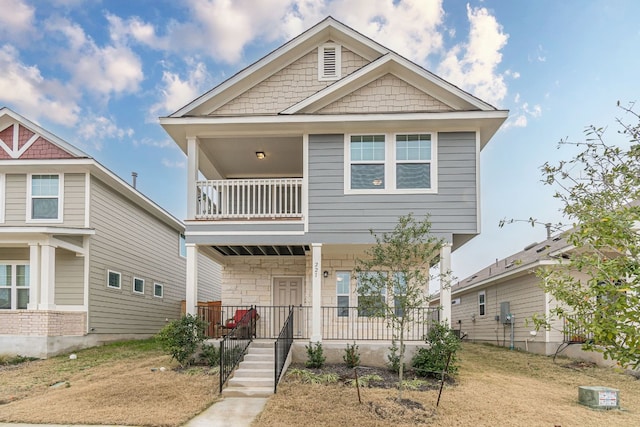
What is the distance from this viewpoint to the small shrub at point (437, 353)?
33.0 ft

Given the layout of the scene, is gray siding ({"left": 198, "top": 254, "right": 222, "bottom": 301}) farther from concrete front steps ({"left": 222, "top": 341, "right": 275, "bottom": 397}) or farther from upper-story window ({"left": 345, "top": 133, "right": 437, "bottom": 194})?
upper-story window ({"left": 345, "top": 133, "right": 437, "bottom": 194})

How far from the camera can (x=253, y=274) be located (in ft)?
45.2

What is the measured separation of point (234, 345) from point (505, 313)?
11700mm

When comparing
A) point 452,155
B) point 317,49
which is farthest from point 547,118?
point 317,49

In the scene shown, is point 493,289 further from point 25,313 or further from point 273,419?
point 25,313

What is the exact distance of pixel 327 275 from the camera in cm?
1321

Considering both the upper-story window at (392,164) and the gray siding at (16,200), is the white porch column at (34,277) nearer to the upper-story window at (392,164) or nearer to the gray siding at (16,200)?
the gray siding at (16,200)

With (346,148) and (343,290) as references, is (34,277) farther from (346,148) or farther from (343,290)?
(346,148)

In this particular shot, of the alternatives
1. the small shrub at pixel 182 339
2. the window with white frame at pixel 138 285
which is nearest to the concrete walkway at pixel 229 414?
the small shrub at pixel 182 339

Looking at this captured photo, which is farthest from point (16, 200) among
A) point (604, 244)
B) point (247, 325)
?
point (604, 244)

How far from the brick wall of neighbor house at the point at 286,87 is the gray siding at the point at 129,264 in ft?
20.0

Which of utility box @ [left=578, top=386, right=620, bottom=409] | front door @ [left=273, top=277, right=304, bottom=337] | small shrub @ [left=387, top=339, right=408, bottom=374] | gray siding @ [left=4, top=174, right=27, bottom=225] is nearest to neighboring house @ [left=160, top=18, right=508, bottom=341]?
small shrub @ [left=387, top=339, right=408, bottom=374]

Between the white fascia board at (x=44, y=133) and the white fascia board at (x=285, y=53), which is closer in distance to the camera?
the white fascia board at (x=285, y=53)

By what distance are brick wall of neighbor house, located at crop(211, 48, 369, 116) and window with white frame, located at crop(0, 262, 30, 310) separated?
7796mm
